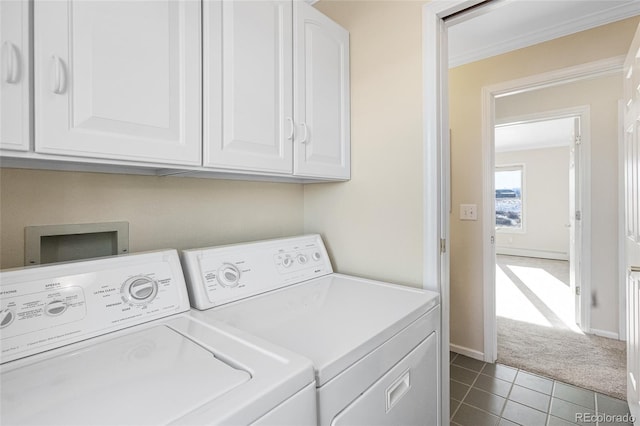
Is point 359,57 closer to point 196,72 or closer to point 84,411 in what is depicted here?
point 196,72

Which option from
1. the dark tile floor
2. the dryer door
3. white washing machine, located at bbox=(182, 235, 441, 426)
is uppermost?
white washing machine, located at bbox=(182, 235, 441, 426)

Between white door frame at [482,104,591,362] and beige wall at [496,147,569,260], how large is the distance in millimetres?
4029

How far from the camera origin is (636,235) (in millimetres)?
1471

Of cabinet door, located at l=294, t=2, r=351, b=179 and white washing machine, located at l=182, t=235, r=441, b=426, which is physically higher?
cabinet door, located at l=294, t=2, r=351, b=179

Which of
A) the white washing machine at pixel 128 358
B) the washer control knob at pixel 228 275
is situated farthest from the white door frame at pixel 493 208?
the white washing machine at pixel 128 358

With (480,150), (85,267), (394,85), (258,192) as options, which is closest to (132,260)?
(85,267)

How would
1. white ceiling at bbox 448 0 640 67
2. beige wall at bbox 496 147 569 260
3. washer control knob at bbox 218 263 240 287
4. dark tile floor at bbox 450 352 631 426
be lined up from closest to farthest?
washer control knob at bbox 218 263 240 287
dark tile floor at bbox 450 352 631 426
white ceiling at bbox 448 0 640 67
beige wall at bbox 496 147 569 260

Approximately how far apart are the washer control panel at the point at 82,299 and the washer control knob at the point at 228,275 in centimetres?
15

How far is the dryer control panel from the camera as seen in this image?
1.12m

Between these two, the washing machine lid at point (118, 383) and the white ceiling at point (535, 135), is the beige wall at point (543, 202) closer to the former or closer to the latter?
the white ceiling at point (535, 135)

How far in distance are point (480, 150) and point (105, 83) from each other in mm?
2506

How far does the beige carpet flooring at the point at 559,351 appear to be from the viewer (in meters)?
2.15

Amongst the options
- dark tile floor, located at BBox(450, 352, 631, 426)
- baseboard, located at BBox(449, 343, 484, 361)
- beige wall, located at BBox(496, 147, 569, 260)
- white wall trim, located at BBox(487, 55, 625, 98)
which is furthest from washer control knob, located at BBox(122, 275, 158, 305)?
beige wall, located at BBox(496, 147, 569, 260)

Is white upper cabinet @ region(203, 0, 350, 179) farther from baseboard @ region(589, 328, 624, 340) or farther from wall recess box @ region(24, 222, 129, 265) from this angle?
baseboard @ region(589, 328, 624, 340)
